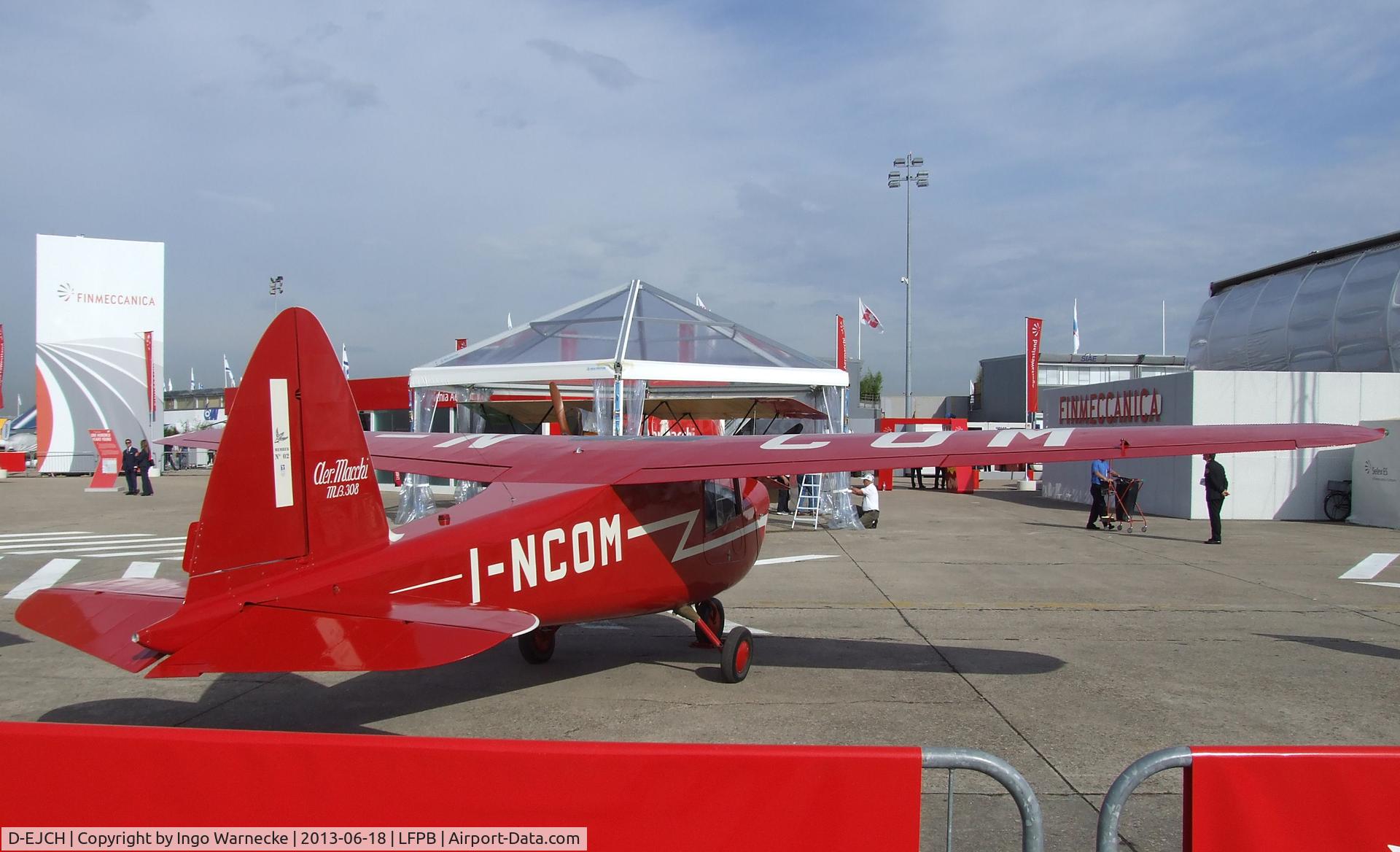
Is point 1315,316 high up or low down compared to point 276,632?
up

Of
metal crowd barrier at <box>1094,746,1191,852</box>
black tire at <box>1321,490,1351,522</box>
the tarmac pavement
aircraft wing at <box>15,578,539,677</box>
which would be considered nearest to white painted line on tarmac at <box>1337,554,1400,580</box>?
the tarmac pavement

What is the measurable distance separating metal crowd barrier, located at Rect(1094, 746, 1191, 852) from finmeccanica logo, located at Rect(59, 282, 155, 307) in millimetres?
53122

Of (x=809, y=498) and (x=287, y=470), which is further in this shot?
(x=809, y=498)

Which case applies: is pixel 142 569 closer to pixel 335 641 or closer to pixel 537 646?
pixel 537 646

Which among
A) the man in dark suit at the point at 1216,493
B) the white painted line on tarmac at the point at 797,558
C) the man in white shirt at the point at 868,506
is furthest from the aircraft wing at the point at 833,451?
the man in white shirt at the point at 868,506

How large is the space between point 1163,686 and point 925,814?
348 cm

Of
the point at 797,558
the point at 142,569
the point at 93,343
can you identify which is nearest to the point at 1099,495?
the point at 797,558

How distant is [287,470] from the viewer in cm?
467

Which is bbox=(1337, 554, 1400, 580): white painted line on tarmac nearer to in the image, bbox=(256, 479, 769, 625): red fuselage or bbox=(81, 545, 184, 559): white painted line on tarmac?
bbox=(256, 479, 769, 625): red fuselage

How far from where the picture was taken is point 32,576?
479 inches

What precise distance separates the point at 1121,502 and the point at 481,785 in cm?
1843

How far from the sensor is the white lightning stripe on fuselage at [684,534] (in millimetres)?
Result: 6625

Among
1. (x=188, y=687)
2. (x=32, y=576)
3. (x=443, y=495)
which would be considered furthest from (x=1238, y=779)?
(x=443, y=495)

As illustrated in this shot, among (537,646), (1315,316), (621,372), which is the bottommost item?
(537,646)
